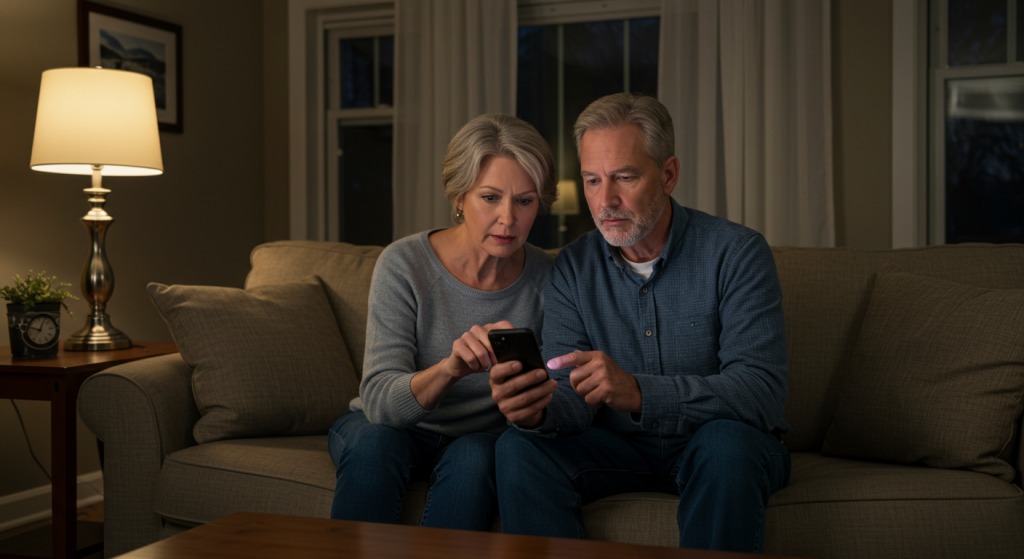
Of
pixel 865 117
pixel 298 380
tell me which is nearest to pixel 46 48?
pixel 298 380

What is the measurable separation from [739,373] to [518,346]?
433 mm

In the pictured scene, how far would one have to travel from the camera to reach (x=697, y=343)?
5.47 ft

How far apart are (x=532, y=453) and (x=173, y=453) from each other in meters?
0.92

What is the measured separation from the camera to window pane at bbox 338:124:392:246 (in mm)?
4031

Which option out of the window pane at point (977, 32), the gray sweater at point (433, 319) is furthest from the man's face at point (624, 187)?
the window pane at point (977, 32)

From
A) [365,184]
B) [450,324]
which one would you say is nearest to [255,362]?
[450,324]

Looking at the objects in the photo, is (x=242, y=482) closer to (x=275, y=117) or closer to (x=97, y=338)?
(x=97, y=338)

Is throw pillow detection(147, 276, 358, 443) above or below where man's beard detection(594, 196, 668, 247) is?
below

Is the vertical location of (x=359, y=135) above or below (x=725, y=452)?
above

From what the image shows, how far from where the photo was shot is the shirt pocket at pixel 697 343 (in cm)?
167

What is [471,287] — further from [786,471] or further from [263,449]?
[786,471]

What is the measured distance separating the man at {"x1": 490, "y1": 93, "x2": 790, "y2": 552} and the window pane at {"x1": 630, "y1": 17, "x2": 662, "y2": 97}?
1910 mm

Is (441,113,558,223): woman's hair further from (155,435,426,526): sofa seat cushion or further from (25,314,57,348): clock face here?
(25,314,57,348): clock face

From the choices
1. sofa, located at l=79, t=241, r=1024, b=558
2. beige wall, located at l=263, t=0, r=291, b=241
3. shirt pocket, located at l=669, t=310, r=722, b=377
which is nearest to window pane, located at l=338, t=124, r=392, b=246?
beige wall, located at l=263, t=0, r=291, b=241
